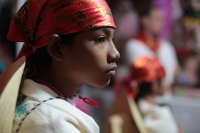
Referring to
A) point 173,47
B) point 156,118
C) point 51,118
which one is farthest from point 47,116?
point 173,47

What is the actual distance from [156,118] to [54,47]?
870 millimetres

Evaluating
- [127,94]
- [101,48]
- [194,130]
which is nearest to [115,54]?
[101,48]

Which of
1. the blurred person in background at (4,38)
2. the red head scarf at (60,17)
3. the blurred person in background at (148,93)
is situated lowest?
the blurred person in background at (148,93)

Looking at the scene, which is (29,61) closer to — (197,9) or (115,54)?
(115,54)

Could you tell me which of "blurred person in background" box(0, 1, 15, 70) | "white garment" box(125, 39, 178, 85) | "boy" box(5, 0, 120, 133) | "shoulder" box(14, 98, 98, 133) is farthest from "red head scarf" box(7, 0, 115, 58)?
"white garment" box(125, 39, 178, 85)

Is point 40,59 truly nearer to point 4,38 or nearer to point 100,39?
point 100,39

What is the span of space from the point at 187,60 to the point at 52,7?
5.17ft

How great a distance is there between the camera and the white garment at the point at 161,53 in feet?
6.30

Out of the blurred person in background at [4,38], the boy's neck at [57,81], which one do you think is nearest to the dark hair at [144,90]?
the blurred person in background at [4,38]

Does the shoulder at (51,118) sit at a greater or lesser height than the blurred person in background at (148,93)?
greater

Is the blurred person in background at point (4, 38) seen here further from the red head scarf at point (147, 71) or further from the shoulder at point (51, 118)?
the shoulder at point (51, 118)

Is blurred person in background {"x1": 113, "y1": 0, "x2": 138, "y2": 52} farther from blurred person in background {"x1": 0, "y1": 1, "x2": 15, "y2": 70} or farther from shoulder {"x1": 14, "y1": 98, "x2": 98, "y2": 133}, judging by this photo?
shoulder {"x1": 14, "y1": 98, "x2": 98, "y2": 133}

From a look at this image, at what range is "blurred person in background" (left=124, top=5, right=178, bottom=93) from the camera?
1.97 m

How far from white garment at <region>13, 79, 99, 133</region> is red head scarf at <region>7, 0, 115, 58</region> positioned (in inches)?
3.4
